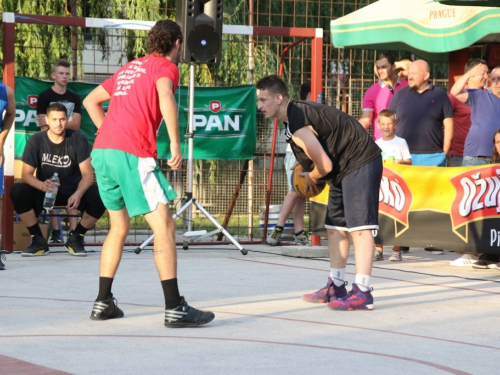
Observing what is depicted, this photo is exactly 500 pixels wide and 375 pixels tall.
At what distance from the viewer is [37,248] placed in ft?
34.7

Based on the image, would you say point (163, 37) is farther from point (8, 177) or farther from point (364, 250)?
point (8, 177)

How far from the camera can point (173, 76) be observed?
6230 millimetres

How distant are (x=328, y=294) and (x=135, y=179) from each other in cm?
191

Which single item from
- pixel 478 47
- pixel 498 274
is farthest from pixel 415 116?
pixel 478 47

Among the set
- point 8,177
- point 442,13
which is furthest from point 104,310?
point 442,13

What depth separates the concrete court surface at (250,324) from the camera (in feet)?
16.3

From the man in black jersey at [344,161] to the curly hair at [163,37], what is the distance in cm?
81

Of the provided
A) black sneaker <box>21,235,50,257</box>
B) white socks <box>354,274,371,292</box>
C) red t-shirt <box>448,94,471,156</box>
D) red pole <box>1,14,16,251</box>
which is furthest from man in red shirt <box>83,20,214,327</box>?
red t-shirt <box>448,94,471,156</box>

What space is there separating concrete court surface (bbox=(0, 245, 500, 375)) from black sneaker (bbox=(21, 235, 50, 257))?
2.22 ft

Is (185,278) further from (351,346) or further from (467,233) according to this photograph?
(351,346)

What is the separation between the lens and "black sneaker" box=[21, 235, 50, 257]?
10531 millimetres

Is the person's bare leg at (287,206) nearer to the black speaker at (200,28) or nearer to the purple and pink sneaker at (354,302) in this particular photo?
the black speaker at (200,28)

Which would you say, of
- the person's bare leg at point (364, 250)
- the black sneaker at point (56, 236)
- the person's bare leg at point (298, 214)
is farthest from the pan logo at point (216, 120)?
the person's bare leg at point (364, 250)

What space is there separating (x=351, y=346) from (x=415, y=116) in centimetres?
568
